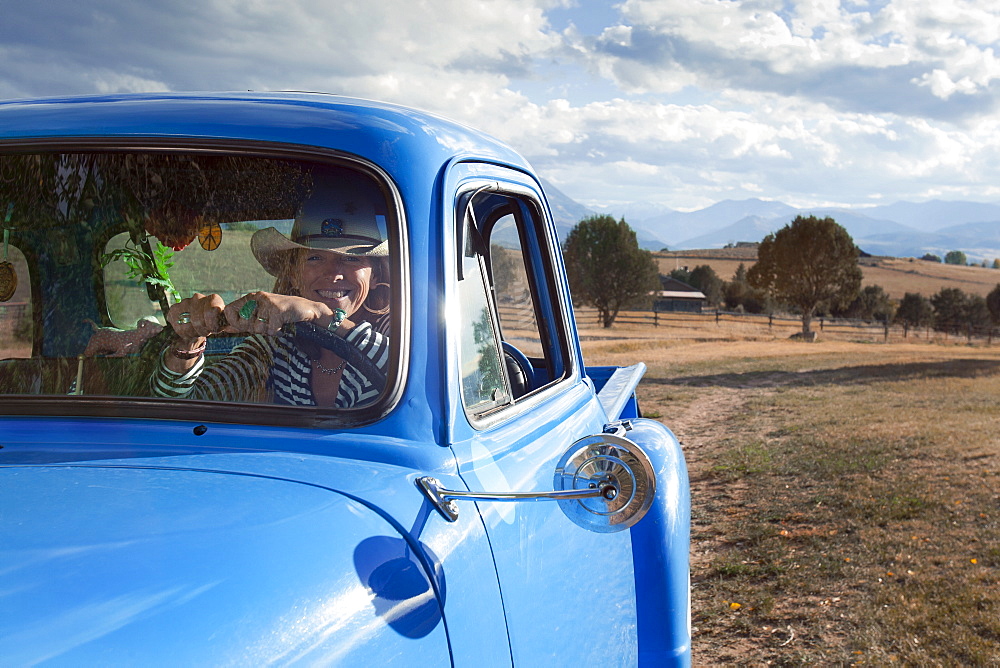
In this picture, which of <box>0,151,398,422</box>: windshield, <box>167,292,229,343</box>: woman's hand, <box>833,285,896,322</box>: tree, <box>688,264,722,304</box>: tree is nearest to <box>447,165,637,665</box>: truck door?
<box>0,151,398,422</box>: windshield

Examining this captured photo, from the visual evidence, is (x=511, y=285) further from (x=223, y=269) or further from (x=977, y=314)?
(x=977, y=314)

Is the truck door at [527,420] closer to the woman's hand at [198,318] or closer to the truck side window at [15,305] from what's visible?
the woman's hand at [198,318]

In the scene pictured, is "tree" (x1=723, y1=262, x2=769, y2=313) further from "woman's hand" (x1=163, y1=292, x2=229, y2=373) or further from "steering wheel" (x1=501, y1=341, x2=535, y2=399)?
"woman's hand" (x1=163, y1=292, x2=229, y2=373)

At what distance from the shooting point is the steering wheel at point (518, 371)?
2.78 meters

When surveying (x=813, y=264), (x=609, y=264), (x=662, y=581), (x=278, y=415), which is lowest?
(x=662, y=581)

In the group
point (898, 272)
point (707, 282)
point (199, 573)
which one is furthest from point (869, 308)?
point (199, 573)

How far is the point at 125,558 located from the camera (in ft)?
3.73

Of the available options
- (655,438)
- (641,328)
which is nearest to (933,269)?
(641,328)

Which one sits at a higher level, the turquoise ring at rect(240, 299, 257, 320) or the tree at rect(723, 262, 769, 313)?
the turquoise ring at rect(240, 299, 257, 320)

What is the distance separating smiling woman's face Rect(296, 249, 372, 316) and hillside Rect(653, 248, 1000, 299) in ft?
314

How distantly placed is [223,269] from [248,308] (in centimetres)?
20

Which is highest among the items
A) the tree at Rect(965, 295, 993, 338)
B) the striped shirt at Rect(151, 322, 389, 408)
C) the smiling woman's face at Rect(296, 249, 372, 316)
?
the smiling woman's face at Rect(296, 249, 372, 316)

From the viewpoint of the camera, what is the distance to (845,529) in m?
6.46

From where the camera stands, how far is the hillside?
9892cm
